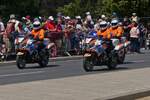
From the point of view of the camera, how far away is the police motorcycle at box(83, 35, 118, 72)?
2006 cm

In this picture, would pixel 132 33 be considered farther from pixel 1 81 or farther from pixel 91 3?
pixel 91 3

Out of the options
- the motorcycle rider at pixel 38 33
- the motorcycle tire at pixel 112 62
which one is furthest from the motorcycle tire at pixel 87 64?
the motorcycle rider at pixel 38 33

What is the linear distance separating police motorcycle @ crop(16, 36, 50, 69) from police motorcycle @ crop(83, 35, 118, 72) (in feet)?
8.51

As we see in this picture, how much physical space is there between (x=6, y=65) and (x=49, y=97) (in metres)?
11.3

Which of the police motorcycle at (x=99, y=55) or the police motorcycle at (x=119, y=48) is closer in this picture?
the police motorcycle at (x=99, y=55)

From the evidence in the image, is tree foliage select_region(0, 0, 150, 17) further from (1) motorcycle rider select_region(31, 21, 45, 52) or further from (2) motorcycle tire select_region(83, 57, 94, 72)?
(2) motorcycle tire select_region(83, 57, 94, 72)

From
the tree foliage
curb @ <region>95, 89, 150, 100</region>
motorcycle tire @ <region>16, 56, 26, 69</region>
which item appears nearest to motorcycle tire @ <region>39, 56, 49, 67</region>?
motorcycle tire @ <region>16, 56, 26, 69</region>

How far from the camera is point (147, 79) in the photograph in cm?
1563

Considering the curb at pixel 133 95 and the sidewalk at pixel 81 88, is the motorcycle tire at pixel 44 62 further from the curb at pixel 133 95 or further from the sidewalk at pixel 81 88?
the curb at pixel 133 95

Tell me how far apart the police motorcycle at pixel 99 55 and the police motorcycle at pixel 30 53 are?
2595 millimetres

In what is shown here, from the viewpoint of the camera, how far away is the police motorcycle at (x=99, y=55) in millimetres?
20062

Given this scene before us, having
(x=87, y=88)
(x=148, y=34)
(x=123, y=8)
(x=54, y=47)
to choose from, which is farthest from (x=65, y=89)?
(x=123, y=8)

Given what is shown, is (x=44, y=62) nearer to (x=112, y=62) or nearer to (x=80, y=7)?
(x=112, y=62)

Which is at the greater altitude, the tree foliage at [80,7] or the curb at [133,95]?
the tree foliage at [80,7]
